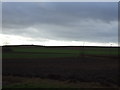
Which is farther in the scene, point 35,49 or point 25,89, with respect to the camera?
point 35,49

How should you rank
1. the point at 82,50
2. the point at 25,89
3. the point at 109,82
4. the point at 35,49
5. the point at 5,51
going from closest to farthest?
the point at 25,89
the point at 109,82
the point at 82,50
the point at 5,51
the point at 35,49

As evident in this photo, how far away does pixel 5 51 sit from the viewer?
5462 cm

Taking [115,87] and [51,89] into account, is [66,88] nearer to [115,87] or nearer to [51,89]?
[51,89]

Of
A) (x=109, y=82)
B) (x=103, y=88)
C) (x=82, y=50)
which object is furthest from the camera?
(x=82, y=50)

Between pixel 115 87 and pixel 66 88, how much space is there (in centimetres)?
370

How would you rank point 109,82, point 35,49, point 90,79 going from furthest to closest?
1. point 35,49
2. point 90,79
3. point 109,82

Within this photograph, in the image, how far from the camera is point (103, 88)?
1756 centimetres

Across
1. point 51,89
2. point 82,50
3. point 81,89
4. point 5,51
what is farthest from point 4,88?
point 5,51

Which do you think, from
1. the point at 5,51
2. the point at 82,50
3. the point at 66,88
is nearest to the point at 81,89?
the point at 66,88

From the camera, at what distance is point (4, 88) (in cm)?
1594

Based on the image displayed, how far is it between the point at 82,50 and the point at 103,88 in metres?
33.6

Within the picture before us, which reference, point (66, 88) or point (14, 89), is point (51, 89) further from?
point (14, 89)

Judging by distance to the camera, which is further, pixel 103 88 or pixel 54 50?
pixel 54 50

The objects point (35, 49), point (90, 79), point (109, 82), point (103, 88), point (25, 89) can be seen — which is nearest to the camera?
point (25, 89)
